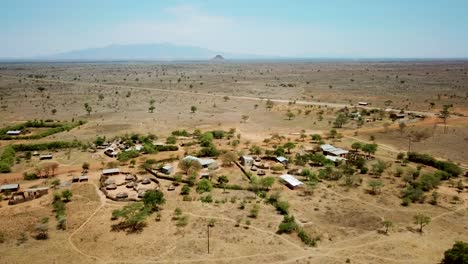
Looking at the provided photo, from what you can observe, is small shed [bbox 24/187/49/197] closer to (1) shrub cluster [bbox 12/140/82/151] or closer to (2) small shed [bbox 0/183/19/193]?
(2) small shed [bbox 0/183/19/193]

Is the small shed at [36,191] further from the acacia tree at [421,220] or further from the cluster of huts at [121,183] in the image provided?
the acacia tree at [421,220]

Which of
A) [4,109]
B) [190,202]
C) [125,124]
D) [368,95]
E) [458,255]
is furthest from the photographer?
[368,95]

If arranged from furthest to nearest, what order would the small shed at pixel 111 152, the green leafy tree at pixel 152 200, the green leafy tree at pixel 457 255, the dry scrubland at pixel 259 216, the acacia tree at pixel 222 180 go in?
the small shed at pixel 111 152 < the acacia tree at pixel 222 180 < the green leafy tree at pixel 152 200 < the dry scrubland at pixel 259 216 < the green leafy tree at pixel 457 255

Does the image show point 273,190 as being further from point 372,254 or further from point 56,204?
point 56,204

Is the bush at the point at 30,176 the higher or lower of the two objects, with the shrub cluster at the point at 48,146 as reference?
lower

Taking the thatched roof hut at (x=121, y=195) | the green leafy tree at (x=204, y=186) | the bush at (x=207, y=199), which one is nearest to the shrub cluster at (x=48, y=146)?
the thatched roof hut at (x=121, y=195)

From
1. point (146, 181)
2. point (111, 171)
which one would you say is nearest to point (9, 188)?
point (111, 171)

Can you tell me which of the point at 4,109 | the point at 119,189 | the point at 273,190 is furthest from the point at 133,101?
the point at 273,190

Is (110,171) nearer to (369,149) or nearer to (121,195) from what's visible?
(121,195)
